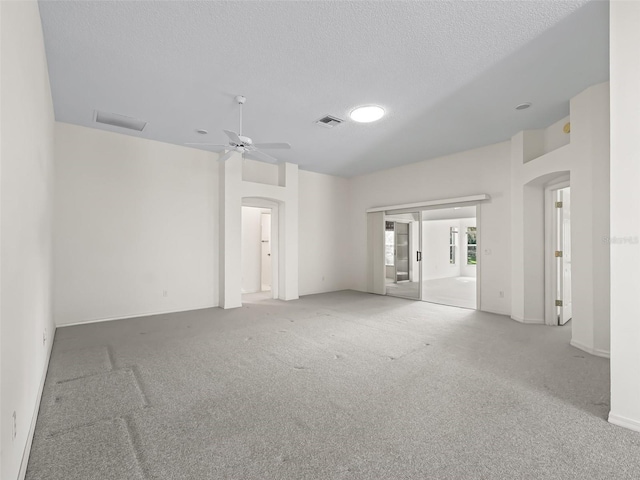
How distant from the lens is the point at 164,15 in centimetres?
249

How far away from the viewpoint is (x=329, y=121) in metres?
4.64

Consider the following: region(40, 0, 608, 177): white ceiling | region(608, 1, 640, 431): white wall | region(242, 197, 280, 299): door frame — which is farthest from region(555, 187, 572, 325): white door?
region(242, 197, 280, 299): door frame

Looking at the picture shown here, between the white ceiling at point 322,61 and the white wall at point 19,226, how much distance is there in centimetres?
66

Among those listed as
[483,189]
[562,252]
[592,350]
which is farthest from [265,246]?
[592,350]

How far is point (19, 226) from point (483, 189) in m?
6.21

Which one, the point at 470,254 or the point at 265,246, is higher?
the point at 265,246

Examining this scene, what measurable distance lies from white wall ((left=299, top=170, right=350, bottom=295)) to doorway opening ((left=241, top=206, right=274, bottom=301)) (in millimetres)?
1046

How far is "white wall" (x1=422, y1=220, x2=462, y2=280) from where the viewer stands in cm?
1111

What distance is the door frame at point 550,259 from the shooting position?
4863mm

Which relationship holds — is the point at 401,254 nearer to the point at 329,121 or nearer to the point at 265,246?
the point at 265,246

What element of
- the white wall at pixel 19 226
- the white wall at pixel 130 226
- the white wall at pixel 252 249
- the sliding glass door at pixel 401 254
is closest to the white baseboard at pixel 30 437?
the white wall at pixel 19 226

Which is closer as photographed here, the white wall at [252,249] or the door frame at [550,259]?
the door frame at [550,259]

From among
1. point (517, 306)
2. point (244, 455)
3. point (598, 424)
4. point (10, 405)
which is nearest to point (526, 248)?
point (517, 306)

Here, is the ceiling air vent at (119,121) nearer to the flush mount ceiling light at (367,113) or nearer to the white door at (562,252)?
the flush mount ceiling light at (367,113)
